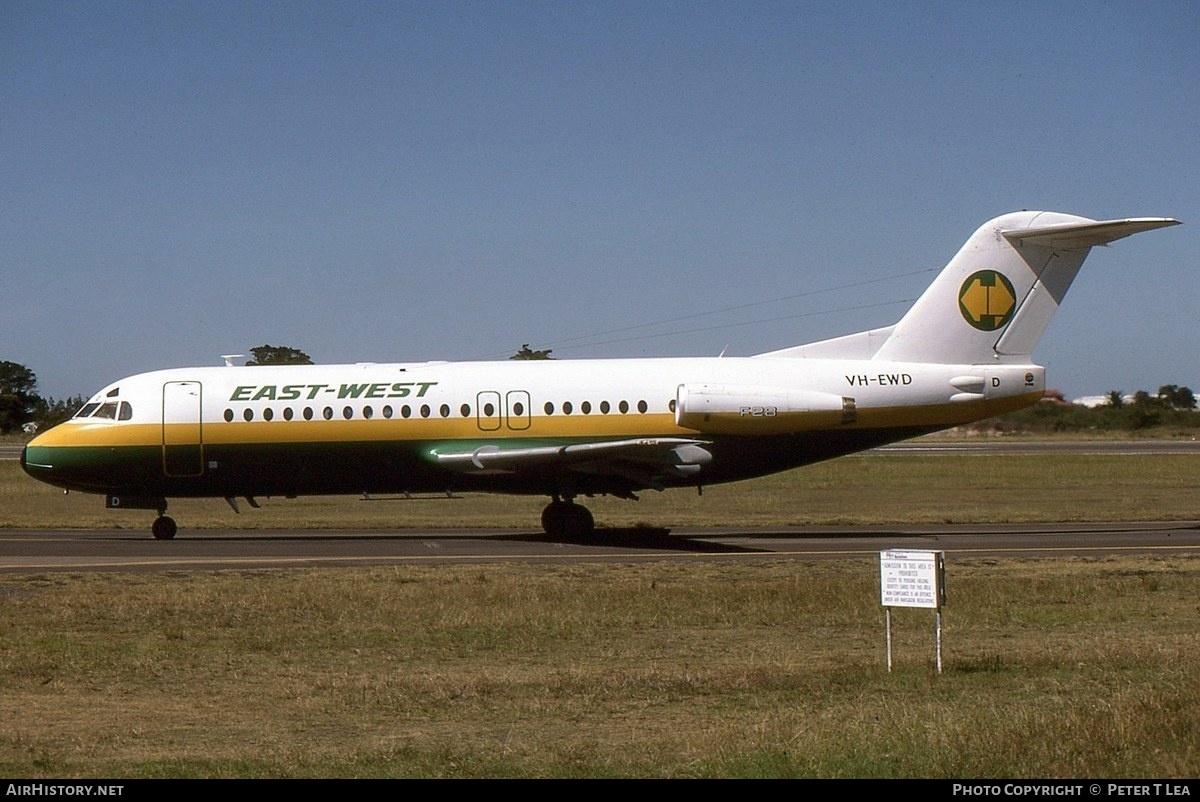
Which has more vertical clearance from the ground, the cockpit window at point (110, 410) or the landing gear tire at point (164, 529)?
the cockpit window at point (110, 410)

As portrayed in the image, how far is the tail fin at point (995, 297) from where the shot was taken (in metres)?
32.8

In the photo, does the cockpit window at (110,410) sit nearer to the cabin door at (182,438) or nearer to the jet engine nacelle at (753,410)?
the cabin door at (182,438)

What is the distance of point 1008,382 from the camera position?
32.6m

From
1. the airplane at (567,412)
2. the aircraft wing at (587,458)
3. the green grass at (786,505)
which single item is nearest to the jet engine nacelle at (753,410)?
the airplane at (567,412)

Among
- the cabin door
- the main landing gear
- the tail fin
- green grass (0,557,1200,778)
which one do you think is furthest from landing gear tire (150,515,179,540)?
the tail fin

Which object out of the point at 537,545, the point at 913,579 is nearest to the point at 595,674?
the point at 913,579

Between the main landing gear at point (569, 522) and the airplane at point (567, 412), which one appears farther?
the main landing gear at point (569, 522)

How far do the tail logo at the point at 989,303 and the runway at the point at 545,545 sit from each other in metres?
4.94

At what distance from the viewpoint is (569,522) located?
1293 inches

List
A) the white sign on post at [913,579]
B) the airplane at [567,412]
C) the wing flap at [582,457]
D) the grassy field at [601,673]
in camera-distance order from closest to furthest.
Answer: the grassy field at [601,673] → the white sign on post at [913,579] → the wing flap at [582,457] → the airplane at [567,412]

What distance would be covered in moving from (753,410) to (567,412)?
4200 mm

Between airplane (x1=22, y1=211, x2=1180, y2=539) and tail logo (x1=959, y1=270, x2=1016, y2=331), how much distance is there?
0.08 feet

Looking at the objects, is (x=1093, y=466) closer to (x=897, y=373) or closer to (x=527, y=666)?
(x=897, y=373)

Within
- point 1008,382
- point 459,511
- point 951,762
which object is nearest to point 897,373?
point 1008,382
